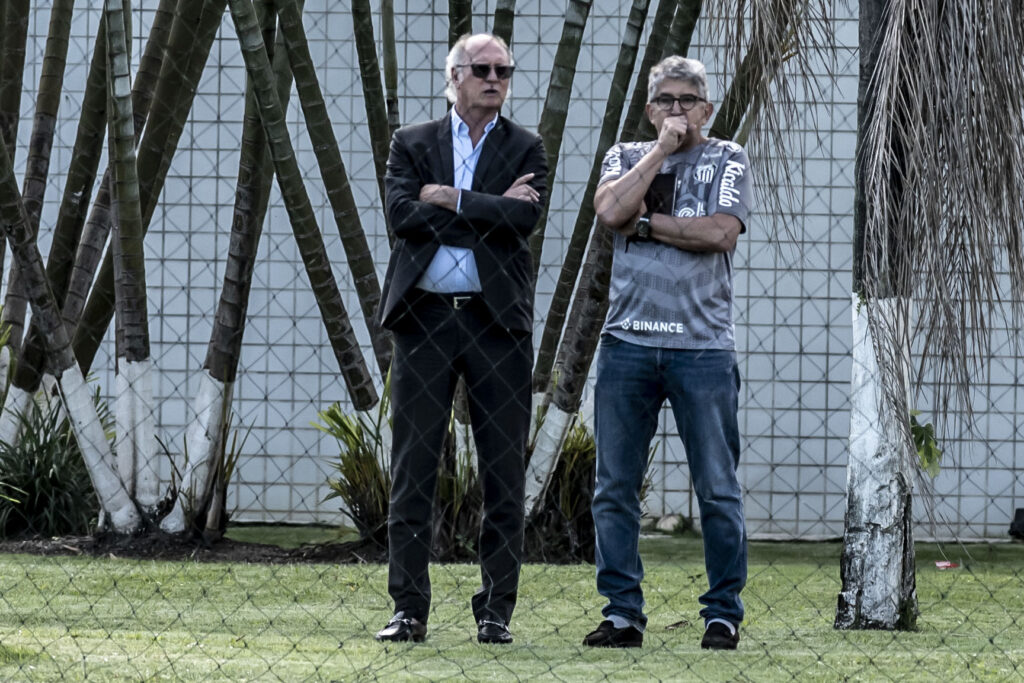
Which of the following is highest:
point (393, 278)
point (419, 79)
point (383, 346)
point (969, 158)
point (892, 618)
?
point (419, 79)

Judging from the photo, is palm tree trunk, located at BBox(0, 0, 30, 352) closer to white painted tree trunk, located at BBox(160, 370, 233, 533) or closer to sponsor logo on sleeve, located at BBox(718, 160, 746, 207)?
white painted tree trunk, located at BBox(160, 370, 233, 533)

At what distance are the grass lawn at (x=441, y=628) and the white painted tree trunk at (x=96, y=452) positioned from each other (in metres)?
0.37

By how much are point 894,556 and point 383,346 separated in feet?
7.80

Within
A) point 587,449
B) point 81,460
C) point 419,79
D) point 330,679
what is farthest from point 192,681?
point 419,79

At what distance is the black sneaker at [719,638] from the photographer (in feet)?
11.4

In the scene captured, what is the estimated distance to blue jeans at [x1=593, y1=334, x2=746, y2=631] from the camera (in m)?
3.43

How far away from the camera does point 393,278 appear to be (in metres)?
3.54

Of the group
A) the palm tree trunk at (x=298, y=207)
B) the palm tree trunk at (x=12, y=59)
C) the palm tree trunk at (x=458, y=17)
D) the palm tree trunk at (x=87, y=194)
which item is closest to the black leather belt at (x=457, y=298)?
the palm tree trunk at (x=298, y=207)

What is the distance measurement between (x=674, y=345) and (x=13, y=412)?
356 cm

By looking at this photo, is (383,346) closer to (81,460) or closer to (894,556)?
(81,460)

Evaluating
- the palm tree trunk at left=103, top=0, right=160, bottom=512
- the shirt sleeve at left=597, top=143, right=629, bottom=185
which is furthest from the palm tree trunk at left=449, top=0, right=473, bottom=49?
the shirt sleeve at left=597, top=143, right=629, bottom=185

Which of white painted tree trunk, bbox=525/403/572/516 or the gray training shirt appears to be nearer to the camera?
the gray training shirt

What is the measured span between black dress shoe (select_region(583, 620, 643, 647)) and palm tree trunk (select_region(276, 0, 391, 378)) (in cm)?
229

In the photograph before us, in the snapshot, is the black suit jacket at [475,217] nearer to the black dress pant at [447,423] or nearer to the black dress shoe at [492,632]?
the black dress pant at [447,423]
